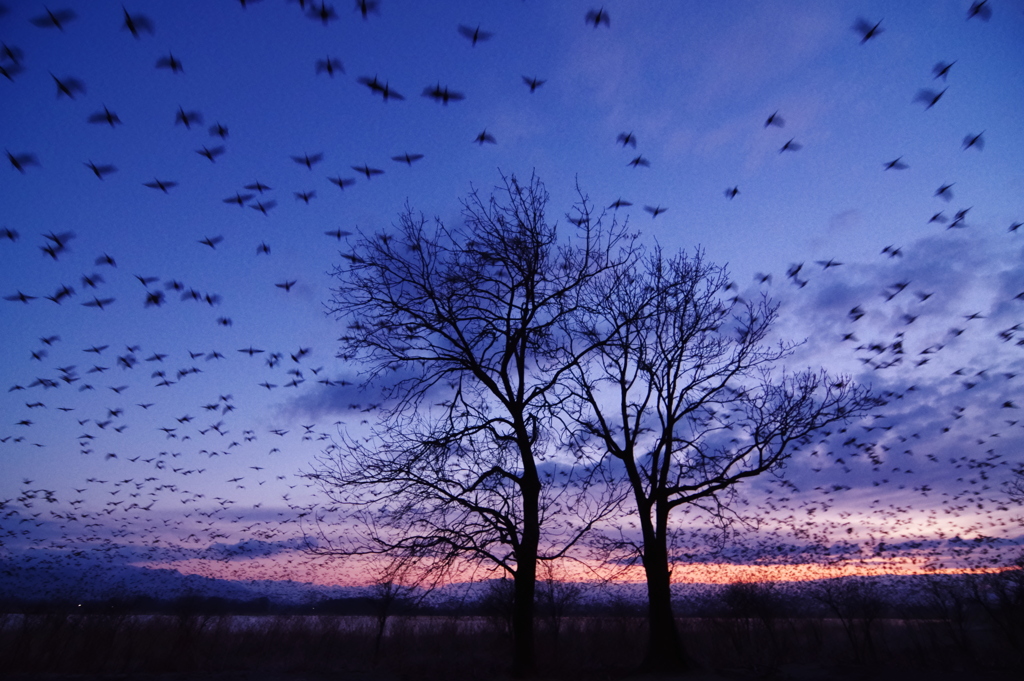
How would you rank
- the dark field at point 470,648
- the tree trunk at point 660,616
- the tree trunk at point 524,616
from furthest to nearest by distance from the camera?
the dark field at point 470,648, the tree trunk at point 660,616, the tree trunk at point 524,616

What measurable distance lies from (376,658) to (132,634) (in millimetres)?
9968

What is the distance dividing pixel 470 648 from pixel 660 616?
18572 mm

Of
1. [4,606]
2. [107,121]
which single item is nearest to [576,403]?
[107,121]

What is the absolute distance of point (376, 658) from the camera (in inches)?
977

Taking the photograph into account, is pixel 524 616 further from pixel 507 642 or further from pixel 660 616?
pixel 507 642

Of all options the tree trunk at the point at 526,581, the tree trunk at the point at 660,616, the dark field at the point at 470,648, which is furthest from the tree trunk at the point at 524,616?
the tree trunk at the point at 660,616

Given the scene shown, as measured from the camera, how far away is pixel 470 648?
98.6 ft

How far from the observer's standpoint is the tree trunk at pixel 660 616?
49.2 feet

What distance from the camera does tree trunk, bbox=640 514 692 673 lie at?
49.2 ft

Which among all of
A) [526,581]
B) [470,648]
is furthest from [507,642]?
[526,581]

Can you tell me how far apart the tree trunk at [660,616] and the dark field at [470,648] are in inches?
27.9

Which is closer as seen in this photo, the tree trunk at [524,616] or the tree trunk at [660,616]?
the tree trunk at [524,616]

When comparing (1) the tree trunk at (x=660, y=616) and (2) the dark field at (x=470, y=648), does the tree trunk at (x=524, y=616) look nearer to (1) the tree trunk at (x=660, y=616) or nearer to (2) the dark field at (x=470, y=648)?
(2) the dark field at (x=470, y=648)

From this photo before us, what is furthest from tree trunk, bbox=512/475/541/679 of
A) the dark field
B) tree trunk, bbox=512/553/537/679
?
the dark field
